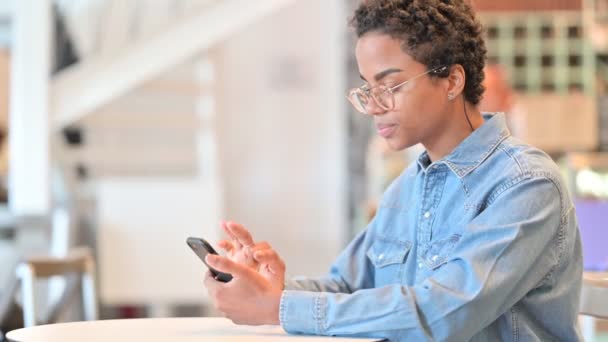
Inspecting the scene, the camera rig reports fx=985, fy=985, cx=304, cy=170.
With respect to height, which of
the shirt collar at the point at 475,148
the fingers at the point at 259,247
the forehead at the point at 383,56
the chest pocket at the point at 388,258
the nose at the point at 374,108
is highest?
the forehead at the point at 383,56

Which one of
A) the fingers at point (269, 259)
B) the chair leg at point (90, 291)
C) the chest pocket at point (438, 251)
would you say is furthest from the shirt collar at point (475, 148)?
the chair leg at point (90, 291)

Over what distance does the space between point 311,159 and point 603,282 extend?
224 inches

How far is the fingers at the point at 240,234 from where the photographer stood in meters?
1.71

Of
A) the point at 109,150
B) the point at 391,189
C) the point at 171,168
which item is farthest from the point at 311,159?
the point at 391,189

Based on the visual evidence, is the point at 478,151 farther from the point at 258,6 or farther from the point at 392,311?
the point at 258,6

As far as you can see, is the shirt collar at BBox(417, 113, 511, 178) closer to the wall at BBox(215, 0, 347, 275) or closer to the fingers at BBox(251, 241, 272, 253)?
the fingers at BBox(251, 241, 272, 253)

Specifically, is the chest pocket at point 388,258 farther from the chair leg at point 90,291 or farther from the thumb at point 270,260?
the chair leg at point 90,291

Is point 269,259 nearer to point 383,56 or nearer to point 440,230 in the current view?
point 440,230

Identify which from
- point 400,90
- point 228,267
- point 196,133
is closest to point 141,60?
point 196,133

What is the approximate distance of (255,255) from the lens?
5.59ft

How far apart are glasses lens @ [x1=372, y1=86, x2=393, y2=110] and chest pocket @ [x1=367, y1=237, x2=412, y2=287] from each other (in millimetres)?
263

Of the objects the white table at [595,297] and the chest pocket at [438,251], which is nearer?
the chest pocket at [438,251]

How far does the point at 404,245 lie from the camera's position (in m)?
1.71

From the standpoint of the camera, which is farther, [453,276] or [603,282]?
[603,282]
